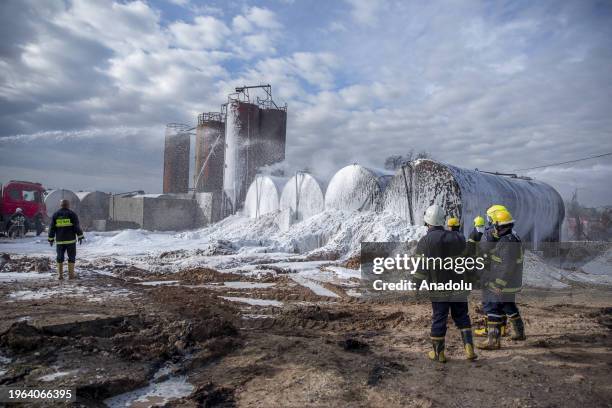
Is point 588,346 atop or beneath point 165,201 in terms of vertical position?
beneath

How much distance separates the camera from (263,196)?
21406 mm

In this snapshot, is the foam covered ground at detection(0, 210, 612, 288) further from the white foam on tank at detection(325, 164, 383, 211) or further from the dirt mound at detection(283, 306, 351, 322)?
the dirt mound at detection(283, 306, 351, 322)

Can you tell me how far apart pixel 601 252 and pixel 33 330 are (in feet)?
47.1

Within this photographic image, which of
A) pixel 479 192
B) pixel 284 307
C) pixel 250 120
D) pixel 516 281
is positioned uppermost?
pixel 250 120

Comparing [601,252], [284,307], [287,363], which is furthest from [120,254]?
[601,252]

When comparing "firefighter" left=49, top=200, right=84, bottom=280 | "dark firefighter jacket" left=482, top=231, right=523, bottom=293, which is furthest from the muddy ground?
"firefighter" left=49, top=200, right=84, bottom=280

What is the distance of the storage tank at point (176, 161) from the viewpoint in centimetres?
3117

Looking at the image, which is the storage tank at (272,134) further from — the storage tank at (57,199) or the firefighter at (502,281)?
the firefighter at (502,281)

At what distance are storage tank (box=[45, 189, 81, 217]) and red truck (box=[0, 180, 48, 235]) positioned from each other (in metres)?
7.91

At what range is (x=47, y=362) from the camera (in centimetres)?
353

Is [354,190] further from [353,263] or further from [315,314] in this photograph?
[315,314]

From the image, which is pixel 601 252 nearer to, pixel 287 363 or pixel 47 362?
pixel 287 363

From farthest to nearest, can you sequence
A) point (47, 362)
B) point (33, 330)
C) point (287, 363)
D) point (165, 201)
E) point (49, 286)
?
point (165, 201) < point (49, 286) < point (33, 330) < point (287, 363) < point (47, 362)

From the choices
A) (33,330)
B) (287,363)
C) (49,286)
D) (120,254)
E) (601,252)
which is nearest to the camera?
(287,363)
